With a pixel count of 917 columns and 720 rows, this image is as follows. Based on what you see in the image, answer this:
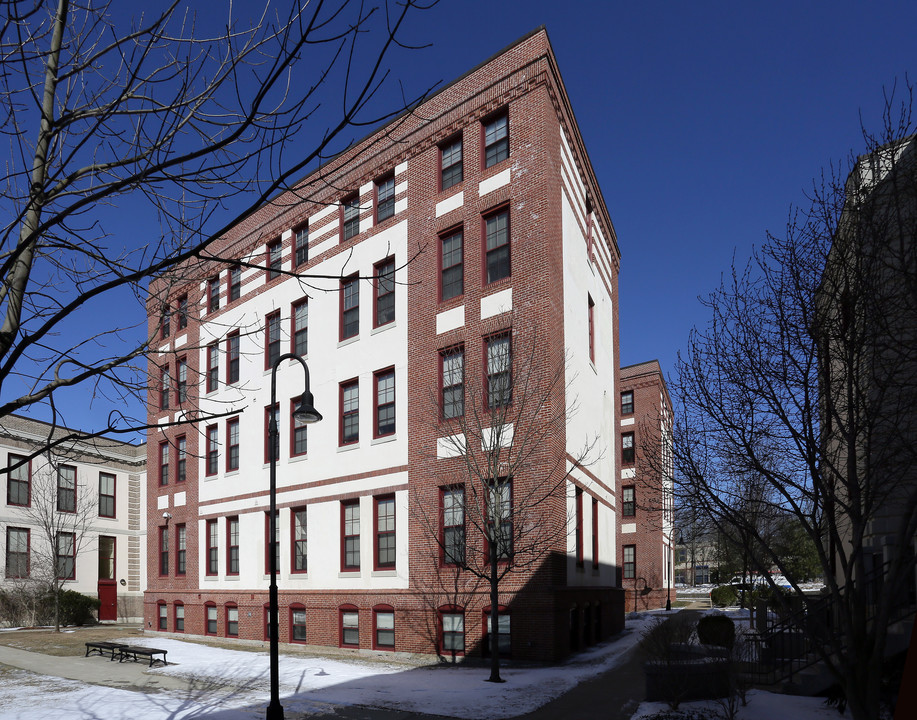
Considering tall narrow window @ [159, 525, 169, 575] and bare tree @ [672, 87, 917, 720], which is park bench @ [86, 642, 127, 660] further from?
bare tree @ [672, 87, 917, 720]

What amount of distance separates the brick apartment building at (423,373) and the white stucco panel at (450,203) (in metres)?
0.05

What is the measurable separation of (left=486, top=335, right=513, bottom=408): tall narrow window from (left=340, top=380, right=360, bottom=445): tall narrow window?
634 centimetres

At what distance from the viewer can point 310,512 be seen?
28.2 metres

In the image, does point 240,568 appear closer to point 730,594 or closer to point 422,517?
point 422,517

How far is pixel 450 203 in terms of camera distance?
82.9 ft

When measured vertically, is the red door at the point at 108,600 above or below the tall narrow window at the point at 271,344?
below

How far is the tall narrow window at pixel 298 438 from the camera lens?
29.3m

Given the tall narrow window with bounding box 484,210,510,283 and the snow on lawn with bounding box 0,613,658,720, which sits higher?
the tall narrow window with bounding box 484,210,510,283

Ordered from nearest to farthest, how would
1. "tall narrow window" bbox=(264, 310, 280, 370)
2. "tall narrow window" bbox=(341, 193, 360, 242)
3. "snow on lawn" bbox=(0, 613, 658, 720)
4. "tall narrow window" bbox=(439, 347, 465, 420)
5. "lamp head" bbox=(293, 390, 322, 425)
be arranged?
"lamp head" bbox=(293, 390, 322, 425) < "snow on lawn" bbox=(0, 613, 658, 720) < "tall narrow window" bbox=(439, 347, 465, 420) < "tall narrow window" bbox=(341, 193, 360, 242) < "tall narrow window" bbox=(264, 310, 280, 370)

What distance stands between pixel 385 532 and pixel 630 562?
27939 mm

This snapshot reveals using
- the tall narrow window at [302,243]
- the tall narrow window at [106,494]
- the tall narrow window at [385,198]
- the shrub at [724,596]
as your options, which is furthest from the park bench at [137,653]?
the shrub at [724,596]

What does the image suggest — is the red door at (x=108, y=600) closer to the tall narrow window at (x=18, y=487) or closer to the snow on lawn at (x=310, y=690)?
the tall narrow window at (x=18, y=487)

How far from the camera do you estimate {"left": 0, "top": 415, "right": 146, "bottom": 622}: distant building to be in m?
42.8

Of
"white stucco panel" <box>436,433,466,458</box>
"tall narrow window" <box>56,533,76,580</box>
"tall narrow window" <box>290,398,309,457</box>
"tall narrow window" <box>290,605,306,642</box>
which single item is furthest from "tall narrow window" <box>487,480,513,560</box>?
"tall narrow window" <box>56,533,76,580</box>
